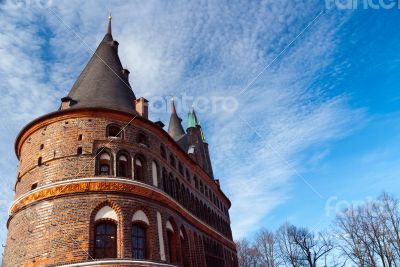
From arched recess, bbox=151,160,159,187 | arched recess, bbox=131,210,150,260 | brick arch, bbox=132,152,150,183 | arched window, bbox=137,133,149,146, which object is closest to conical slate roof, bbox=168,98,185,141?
arched window, bbox=137,133,149,146

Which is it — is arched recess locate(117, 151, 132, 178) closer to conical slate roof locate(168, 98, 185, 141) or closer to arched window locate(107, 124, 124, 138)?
arched window locate(107, 124, 124, 138)

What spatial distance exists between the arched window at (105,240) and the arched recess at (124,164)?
3.12m

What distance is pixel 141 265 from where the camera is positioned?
16453 mm

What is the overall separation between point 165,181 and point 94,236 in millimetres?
6771

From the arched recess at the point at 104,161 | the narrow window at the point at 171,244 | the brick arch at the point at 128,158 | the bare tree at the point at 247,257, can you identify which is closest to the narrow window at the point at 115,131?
the brick arch at the point at 128,158

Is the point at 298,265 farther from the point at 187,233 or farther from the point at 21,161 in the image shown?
the point at 21,161

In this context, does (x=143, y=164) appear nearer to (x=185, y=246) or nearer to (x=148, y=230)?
(x=148, y=230)

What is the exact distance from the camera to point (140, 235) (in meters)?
18.1

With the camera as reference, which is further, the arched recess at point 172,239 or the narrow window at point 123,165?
the arched recess at point 172,239

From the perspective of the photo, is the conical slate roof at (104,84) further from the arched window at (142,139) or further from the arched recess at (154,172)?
the arched recess at (154,172)

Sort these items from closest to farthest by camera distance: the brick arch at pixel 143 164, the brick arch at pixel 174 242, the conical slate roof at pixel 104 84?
the brick arch at pixel 143 164
the brick arch at pixel 174 242
the conical slate roof at pixel 104 84

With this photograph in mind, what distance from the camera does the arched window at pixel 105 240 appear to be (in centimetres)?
1631

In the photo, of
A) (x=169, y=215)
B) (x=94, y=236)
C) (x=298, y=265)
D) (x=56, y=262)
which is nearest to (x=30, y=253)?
(x=56, y=262)

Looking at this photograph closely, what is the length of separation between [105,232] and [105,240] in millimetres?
399
